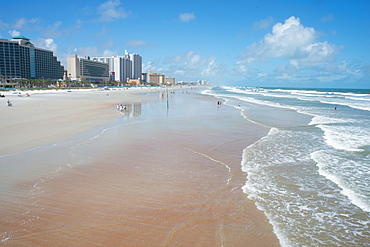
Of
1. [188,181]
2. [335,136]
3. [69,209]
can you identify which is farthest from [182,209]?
[335,136]

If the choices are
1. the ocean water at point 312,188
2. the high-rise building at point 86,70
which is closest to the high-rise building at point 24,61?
the high-rise building at point 86,70

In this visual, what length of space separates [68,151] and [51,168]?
6.71 ft

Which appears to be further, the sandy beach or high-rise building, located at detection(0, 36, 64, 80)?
high-rise building, located at detection(0, 36, 64, 80)

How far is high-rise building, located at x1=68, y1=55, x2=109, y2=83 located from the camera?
13788 centimetres

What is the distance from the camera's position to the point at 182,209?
17.7 feet

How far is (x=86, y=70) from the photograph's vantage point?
149 m

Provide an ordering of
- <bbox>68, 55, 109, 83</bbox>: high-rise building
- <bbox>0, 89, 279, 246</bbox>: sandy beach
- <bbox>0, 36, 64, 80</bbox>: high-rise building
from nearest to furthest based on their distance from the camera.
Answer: <bbox>0, 89, 279, 246</bbox>: sandy beach, <bbox>0, 36, 64, 80</bbox>: high-rise building, <bbox>68, 55, 109, 83</bbox>: high-rise building

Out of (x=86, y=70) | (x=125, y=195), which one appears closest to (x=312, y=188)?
(x=125, y=195)

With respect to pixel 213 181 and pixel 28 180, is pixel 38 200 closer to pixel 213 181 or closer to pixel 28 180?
pixel 28 180

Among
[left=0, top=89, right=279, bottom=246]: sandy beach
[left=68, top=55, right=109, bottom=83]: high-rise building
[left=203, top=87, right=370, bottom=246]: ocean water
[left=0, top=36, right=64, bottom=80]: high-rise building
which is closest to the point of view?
[left=0, top=89, right=279, bottom=246]: sandy beach

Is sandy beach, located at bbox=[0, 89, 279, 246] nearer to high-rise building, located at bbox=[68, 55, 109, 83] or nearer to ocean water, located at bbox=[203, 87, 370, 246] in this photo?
ocean water, located at bbox=[203, 87, 370, 246]

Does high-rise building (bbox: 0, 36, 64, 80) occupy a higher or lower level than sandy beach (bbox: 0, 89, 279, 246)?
higher

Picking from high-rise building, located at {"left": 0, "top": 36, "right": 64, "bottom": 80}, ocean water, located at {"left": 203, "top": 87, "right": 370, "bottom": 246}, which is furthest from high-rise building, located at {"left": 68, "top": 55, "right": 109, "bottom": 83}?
ocean water, located at {"left": 203, "top": 87, "right": 370, "bottom": 246}

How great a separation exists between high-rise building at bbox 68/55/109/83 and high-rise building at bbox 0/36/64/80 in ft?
24.3
